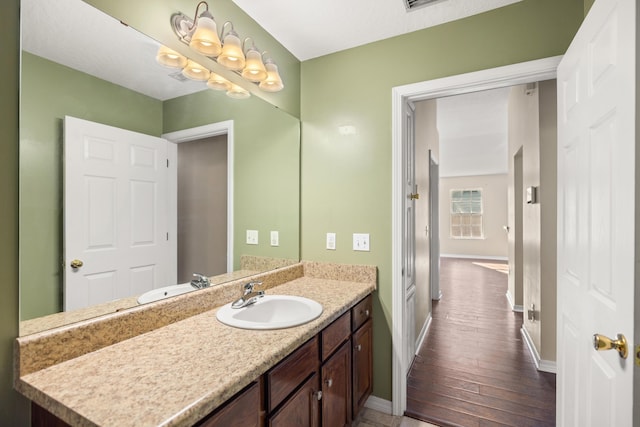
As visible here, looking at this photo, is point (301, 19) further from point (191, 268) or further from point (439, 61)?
point (191, 268)

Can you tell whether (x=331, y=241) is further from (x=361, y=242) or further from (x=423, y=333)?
(x=423, y=333)

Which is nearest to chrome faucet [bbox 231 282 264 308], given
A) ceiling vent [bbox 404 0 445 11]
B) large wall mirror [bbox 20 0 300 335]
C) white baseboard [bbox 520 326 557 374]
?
large wall mirror [bbox 20 0 300 335]

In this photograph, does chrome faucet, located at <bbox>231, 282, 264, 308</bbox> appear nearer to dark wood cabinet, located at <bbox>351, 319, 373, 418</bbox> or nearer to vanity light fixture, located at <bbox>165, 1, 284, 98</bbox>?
dark wood cabinet, located at <bbox>351, 319, 373, 418</bbox>

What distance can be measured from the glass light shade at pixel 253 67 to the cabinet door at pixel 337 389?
160 centimetres

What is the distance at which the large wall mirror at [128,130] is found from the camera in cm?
96

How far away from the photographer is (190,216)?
5.15ft

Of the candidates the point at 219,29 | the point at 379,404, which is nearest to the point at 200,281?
the point at 219,29

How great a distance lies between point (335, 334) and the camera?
1.52 meters

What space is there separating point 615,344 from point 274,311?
1.37 metres

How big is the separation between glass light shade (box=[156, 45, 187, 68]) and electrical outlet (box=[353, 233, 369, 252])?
141 centimetres

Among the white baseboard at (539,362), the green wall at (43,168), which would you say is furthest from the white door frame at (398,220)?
the green wall at (43,168)

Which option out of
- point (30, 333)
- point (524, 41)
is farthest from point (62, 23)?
point (524, 41)

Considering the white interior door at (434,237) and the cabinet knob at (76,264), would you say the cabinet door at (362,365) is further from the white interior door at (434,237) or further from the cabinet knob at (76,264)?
the white interior door at (434,237)

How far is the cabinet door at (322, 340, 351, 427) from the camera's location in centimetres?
142
